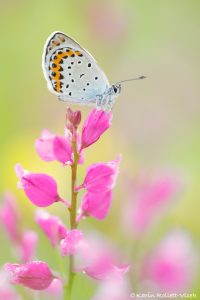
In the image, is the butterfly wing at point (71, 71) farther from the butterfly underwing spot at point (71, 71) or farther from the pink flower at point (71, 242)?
the pink flower at point (71, 242)

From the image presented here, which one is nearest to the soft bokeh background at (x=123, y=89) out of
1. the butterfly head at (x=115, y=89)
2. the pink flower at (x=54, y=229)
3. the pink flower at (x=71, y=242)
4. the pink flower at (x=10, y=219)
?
the butterfly head at (x=115, y=89)

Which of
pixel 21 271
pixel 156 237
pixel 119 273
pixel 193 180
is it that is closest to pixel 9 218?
pixel 21 271

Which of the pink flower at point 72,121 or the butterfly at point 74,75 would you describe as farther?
the butterfly at point 74,75

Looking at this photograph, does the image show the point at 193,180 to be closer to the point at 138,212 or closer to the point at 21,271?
the point at 138,212

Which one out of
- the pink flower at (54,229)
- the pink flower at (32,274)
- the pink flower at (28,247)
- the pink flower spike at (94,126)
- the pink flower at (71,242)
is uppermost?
Answer: the pink flower spike at (94,126)

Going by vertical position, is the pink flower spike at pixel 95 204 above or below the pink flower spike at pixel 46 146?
below

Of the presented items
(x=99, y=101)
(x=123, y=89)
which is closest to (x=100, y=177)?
(x=99, y=101)
